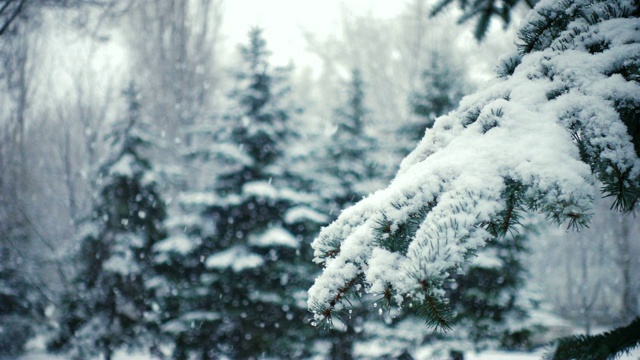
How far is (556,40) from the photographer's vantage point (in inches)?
57.3

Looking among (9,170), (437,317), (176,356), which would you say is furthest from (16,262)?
(437,317)

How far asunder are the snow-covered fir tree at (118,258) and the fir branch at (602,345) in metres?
7.67

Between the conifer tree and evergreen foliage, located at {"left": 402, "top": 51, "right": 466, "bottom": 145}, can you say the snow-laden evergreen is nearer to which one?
evergreen foliage, located at {"left": 402, "top": 51, "right": 466, "bottom": 145}

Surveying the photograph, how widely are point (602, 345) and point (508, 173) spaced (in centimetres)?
60

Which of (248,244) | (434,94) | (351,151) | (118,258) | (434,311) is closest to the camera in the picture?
(434,311)

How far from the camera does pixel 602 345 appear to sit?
116 centimetres

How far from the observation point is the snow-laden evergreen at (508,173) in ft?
3.27

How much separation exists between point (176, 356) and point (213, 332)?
0.89 m

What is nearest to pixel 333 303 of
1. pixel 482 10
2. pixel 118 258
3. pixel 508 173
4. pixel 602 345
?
pixel 508 173

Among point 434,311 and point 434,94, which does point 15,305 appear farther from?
point 434,311

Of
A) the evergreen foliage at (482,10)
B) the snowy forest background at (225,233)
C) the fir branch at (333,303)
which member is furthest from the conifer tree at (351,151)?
the fir branch at (333,303)

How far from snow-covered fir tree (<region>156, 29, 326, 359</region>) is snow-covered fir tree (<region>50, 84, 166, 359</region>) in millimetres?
571

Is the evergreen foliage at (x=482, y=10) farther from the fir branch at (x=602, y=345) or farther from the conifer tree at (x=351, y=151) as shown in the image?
the conifer tree at (x=351, y=151)

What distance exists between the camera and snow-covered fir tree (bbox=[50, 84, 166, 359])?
744 centimetres
